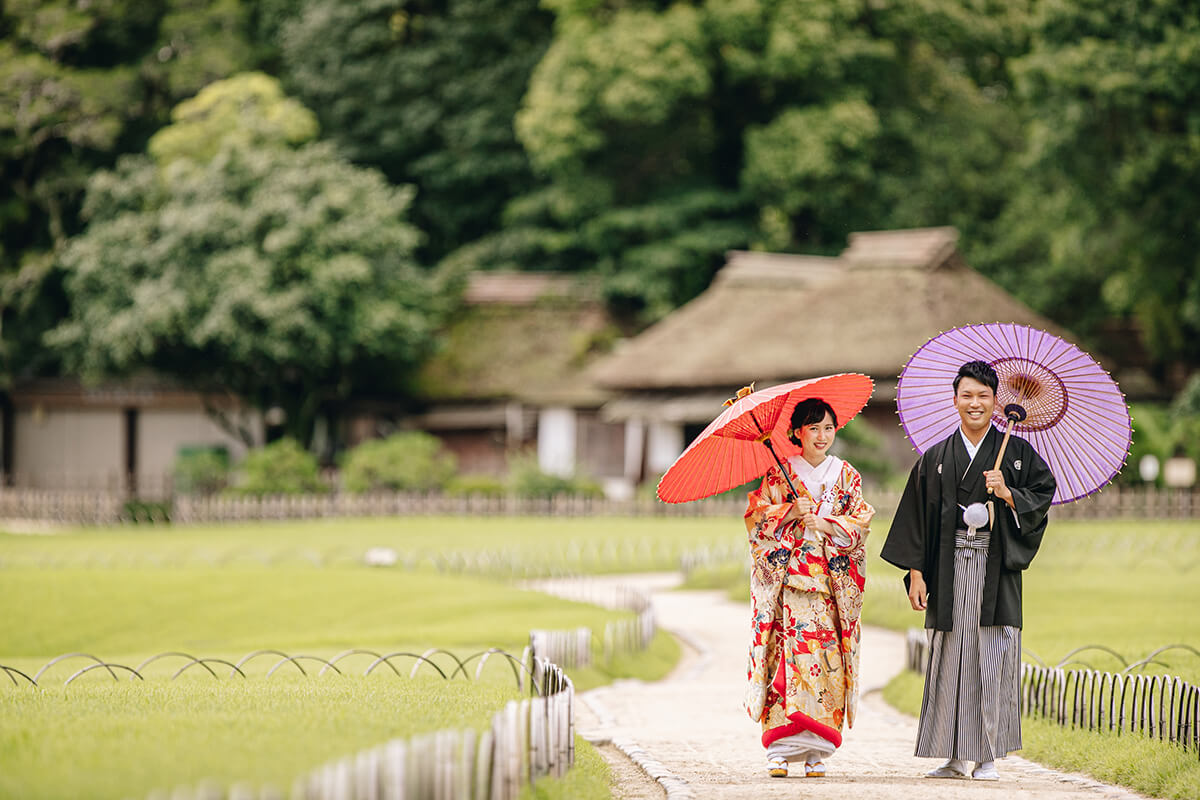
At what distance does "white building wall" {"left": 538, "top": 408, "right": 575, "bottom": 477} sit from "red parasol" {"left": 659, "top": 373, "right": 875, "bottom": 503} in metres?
26.4

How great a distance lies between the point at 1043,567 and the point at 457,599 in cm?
825

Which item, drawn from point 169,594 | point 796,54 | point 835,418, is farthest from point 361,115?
point 835,418

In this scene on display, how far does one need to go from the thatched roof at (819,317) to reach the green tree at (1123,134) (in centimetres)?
228

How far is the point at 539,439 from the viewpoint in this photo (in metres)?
35.0

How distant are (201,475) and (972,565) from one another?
89.2 ft

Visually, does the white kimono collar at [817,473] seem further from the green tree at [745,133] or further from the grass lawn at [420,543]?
the green tree at [745,133]

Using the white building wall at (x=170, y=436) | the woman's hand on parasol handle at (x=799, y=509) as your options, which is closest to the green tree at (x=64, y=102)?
the white building wall at (x=170, y=436)

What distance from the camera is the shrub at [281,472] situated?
30.2 meters

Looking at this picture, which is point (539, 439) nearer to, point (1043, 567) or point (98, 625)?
point (1043, 567)

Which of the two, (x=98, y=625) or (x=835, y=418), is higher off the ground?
(x=835, y=418)

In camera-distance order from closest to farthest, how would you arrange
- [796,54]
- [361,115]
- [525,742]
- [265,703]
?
[525,742] → [265,703] → [796,54] → [361,115]

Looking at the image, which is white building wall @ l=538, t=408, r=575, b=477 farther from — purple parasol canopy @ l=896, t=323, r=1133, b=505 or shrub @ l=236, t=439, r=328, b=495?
purple parasol canopy @ l=896, t=323, r=1133, b=505

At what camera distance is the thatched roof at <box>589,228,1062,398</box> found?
29.8 m

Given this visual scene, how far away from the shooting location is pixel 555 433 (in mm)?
34781
